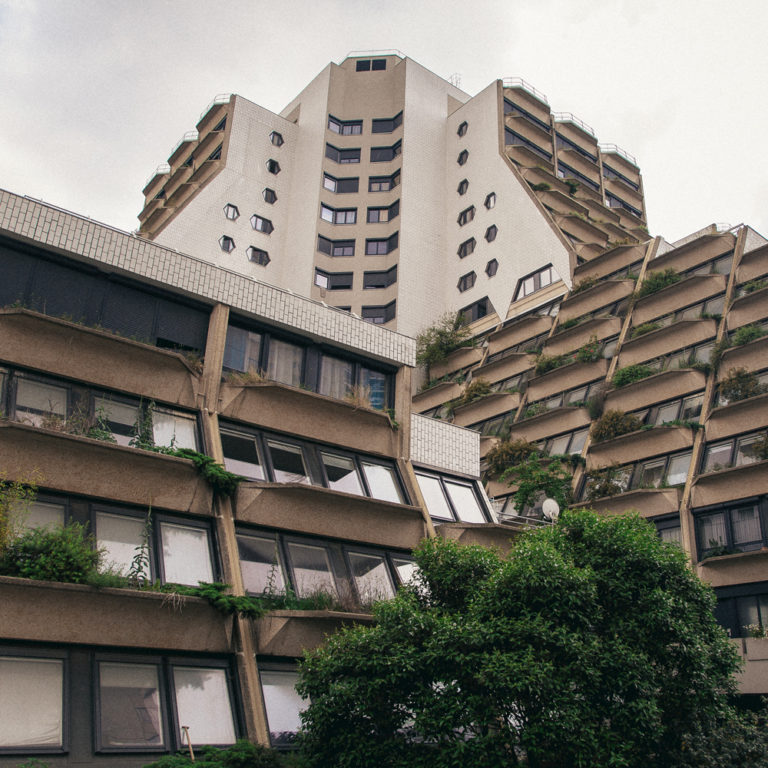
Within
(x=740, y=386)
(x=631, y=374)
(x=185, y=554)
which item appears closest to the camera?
(x=185, y=554)

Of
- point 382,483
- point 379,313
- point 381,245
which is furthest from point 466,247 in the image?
point 382,483

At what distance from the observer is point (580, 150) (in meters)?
73.8

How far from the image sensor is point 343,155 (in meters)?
69.4

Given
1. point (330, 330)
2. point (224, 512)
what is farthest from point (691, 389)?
point (224, 512)

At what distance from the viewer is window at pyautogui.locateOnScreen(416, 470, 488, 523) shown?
2247 centimetres

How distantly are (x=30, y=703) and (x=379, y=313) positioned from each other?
51085 millimetres

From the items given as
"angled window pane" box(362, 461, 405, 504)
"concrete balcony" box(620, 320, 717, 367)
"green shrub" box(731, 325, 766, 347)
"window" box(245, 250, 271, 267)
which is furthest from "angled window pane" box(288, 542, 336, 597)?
"window" box(245, 250, 271, 267)

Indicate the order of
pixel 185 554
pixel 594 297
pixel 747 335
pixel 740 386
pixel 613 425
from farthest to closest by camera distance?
pixel 594 297
pixel 613 425
pixel 747 335
pixel 740 386
pixel 185 554

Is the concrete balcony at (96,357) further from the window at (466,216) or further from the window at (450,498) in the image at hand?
the window at (466,216)

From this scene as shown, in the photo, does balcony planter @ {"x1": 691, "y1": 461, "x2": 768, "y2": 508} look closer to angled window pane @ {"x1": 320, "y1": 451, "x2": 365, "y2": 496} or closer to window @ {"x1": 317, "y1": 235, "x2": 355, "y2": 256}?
angled window pane @ {"x1": 320, "y1": 451, "x2": 365, "y2": 496}

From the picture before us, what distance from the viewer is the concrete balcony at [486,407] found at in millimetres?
46553

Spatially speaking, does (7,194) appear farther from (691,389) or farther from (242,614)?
(691,389)

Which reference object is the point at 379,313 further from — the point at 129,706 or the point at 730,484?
the point at 129,706

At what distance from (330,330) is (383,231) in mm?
44877
